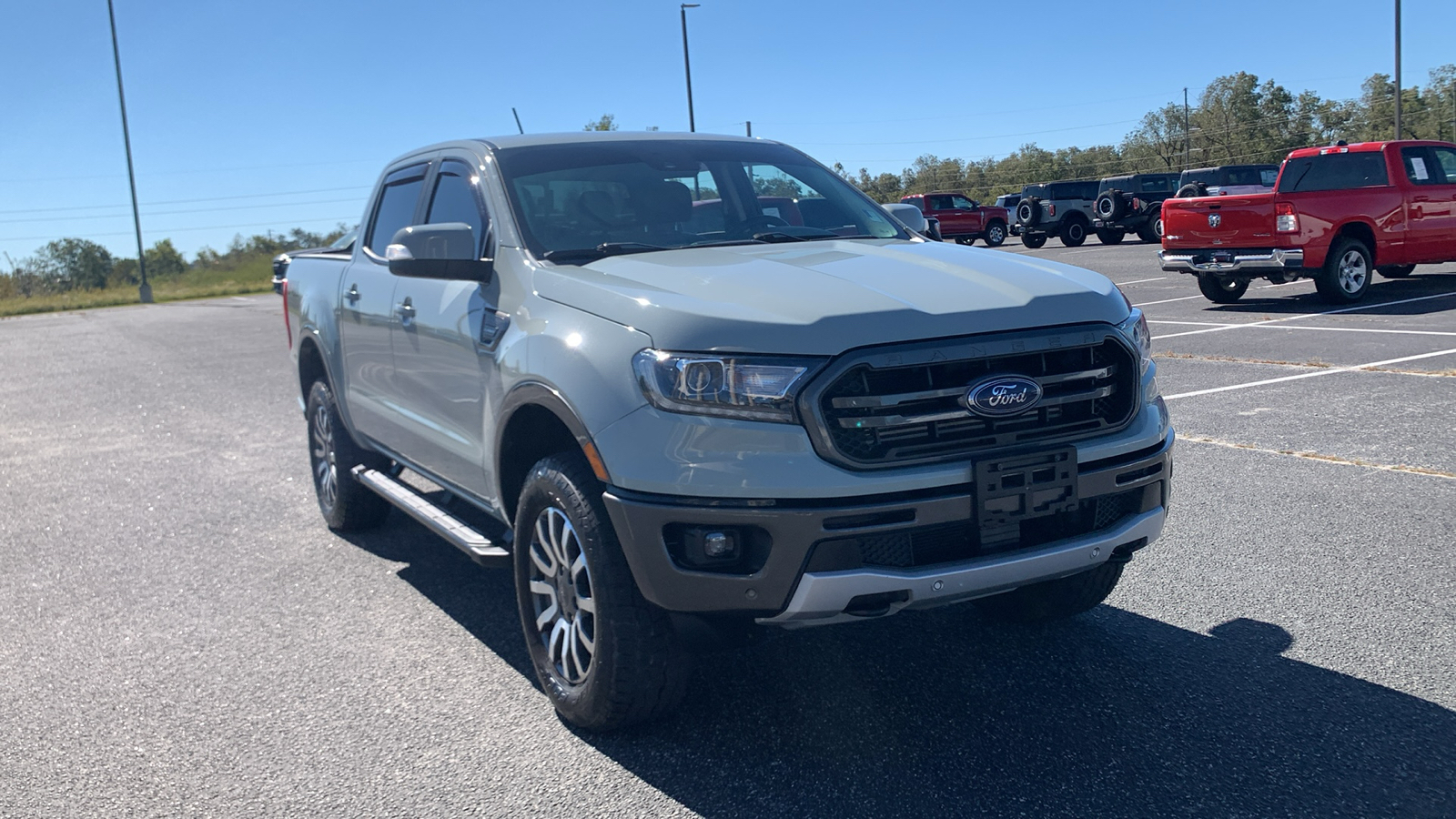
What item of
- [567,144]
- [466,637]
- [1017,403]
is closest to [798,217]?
[567,144]

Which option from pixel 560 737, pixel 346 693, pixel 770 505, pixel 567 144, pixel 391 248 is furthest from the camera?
pixel 567 144

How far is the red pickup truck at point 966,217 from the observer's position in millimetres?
39250

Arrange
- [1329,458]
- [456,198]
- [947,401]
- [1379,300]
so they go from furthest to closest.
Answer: [1379,300] < [1329,458] < [456,198] < [947,401]

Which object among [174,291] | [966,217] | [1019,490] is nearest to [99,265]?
[174,291]

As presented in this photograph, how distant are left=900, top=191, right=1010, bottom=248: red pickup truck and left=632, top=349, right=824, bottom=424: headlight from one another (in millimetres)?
36433

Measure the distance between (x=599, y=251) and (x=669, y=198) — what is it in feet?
1.75

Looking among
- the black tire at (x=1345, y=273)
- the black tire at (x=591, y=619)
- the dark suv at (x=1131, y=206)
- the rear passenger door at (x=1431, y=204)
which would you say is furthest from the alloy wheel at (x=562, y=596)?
the dark suv at (x=1131, y=206)

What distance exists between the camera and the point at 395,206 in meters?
5.74

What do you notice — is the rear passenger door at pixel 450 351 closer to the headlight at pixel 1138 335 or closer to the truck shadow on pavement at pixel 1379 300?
the headlight at pixel 1138 335

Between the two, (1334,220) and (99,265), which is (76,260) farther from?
(1334,220)

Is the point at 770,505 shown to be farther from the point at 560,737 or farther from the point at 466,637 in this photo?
the point at 466,637

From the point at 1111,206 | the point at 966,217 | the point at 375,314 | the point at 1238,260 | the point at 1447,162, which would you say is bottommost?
the point at 1238,260

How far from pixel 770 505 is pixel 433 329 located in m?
2.04

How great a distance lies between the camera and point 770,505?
307 cm
